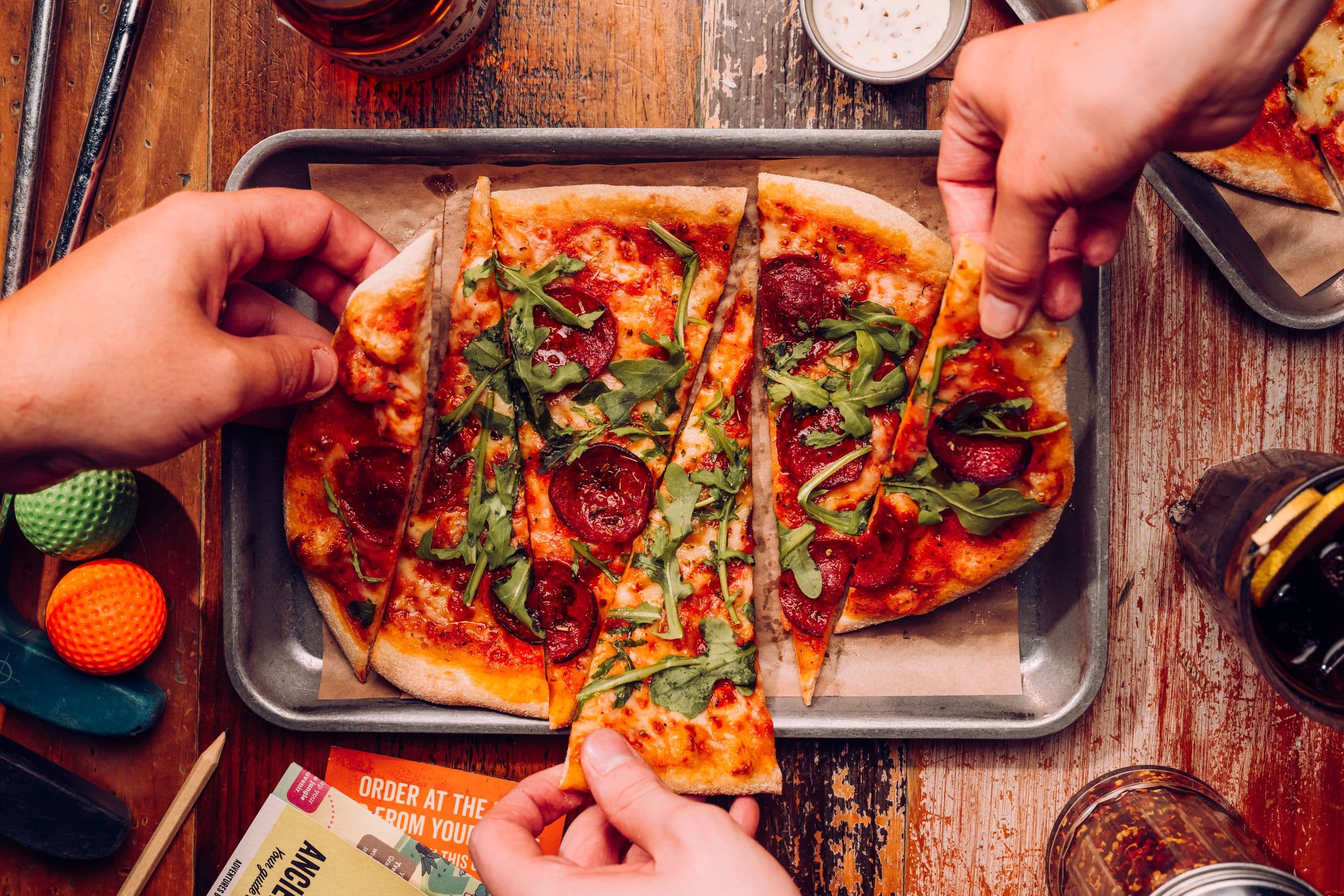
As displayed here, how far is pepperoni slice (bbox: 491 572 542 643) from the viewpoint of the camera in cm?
250

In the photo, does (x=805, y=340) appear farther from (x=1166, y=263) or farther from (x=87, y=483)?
(x=87, y=483)

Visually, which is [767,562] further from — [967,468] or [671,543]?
[967,468]

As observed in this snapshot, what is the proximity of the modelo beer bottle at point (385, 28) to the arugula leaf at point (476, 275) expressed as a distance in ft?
1.92

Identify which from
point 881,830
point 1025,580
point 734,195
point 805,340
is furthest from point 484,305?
point 881,830

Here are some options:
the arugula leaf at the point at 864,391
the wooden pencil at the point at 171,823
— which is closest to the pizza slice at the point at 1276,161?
the arugula leaf at the point at 864,391

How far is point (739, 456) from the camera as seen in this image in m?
2.50

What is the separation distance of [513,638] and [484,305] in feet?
3.37

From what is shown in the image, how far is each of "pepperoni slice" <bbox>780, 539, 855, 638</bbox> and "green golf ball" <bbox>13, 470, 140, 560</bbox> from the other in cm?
198

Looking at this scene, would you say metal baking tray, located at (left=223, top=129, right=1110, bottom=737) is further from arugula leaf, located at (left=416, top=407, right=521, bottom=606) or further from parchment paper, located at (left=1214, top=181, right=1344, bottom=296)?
parchment paper, located at (left=1214, top=181, right=1344, bottom=296)

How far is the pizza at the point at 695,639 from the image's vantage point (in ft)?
8.02

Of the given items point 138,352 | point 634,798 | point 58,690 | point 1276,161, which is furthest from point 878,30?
point 58,690

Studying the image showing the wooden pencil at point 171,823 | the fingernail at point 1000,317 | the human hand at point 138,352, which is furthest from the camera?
the wooden pencil at point 171,823

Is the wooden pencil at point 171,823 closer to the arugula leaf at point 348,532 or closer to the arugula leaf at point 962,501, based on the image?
the arugula leaf at point 348,532

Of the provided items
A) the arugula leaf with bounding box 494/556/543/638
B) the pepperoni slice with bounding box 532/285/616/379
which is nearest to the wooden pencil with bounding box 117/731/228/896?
the arugula leaf with bounding box 494/556/543/638
